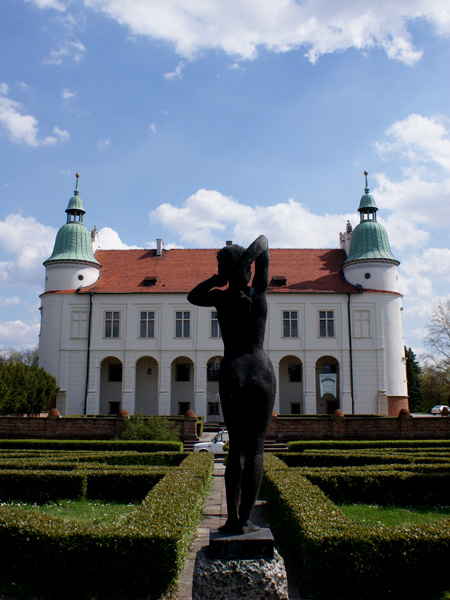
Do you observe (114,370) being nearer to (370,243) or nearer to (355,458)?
(370,243)

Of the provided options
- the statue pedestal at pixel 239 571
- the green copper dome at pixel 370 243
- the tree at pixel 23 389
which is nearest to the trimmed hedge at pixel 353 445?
the statue pedestal at pixel 239 571

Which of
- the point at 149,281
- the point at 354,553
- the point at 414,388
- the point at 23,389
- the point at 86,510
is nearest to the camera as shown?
the point at 354,553

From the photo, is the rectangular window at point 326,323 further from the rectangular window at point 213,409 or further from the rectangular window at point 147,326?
the rectangular window at point 147,326

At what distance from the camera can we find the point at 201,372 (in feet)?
129

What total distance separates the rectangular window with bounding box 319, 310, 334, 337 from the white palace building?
2.9 inches

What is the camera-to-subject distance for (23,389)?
3244 cm

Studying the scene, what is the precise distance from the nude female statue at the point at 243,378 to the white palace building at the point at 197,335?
108 feet

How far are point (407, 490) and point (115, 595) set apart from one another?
7780 mm

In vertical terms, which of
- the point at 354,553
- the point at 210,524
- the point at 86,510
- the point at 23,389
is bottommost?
the point at 210,524

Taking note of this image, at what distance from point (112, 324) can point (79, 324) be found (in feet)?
7.84

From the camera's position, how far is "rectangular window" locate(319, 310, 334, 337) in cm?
3975

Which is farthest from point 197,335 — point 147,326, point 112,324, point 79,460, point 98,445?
point 79,460

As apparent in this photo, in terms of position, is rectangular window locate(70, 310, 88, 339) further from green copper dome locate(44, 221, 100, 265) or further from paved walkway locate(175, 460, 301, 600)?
paved walkway locate(175, 460, 301, 600)

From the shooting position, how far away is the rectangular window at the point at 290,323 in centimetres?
3991
